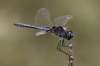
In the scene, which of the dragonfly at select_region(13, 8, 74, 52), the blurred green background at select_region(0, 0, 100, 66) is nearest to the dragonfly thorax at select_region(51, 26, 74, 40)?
the dragonfly at select_region(13, 8, 74, 52)

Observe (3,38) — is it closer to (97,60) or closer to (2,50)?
(2,50)

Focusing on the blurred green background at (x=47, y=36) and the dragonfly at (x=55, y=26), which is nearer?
the dragonfly at (x=55, y=26)

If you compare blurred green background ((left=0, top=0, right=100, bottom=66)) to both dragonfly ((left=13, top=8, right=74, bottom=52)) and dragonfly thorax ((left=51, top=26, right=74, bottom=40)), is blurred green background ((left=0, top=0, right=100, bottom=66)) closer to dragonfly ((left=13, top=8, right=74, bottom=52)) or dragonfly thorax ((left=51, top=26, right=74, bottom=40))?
dragonfly ((left=13, top=8, right=74, bottom=52))

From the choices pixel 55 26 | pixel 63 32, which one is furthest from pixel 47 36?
pixel 63 32

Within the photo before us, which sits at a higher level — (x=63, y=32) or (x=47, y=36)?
(x=47, y=36)

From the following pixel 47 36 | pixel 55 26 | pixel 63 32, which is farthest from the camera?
pixel 47 36

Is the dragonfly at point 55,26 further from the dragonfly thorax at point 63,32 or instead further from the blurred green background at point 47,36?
the blurred green background at point 47,36

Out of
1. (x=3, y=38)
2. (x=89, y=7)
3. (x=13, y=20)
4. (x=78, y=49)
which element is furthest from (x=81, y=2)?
(x=3, y=38)

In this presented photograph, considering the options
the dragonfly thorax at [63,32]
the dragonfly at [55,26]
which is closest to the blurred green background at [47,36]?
the dragonfly at [55,26]

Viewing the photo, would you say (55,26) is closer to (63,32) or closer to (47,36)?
(63,32)
